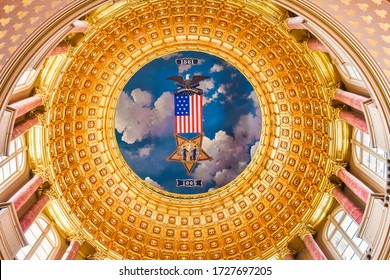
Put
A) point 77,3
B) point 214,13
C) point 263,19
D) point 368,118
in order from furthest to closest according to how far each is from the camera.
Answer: point 214,13, point 263,19, point 368,118, point 77,3

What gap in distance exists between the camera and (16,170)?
73.5 ft

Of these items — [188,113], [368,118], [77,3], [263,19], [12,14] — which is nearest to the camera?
[12,14]

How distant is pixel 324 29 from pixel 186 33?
1470 centimetres

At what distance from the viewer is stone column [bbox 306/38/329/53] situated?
20.1 metres

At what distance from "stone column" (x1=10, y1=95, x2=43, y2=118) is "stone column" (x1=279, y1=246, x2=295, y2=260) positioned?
1753 centimetres

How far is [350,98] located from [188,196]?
15.8m

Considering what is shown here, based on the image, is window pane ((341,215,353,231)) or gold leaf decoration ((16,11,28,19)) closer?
gold leaf decoration ((16,11,28,19))

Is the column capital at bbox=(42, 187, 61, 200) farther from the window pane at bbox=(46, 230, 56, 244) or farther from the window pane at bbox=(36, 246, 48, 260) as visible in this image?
the window pane at bbox=(36, 246, 48, 260)

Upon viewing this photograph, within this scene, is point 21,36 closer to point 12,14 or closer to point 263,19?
point 12,14

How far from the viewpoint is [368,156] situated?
22.2 meters

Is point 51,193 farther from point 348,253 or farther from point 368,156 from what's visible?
point 368,156

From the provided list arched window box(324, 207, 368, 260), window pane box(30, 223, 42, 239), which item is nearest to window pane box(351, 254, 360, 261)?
arched window box(324, 207, 368, 260)

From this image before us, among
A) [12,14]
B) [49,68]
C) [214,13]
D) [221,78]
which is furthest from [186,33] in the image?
[12,14]
